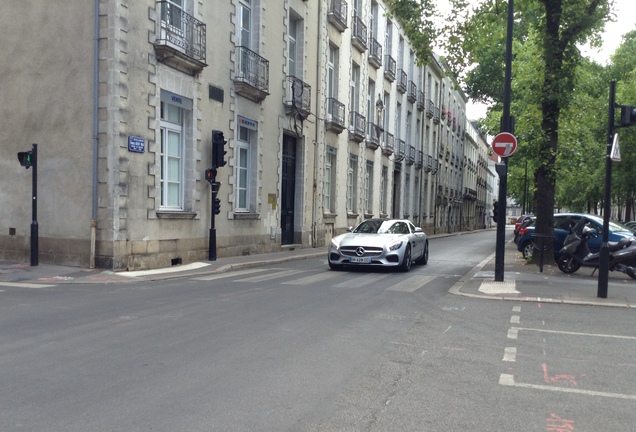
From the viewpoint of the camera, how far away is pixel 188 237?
15062mm

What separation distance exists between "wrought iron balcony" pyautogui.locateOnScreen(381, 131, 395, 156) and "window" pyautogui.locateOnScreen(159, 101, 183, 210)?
19.3 metres

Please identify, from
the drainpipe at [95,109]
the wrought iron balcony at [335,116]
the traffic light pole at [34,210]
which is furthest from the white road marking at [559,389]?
the wrought iron balcony at [335,116]

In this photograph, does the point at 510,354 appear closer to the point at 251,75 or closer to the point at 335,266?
the point at 335,266

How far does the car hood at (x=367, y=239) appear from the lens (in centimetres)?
1392

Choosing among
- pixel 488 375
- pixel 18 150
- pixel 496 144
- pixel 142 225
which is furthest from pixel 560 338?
pixel 18 150

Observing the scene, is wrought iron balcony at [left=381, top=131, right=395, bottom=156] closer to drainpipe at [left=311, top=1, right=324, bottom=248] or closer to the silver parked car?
drainpipe at [left=311, top=1, right=324, bottom=248]

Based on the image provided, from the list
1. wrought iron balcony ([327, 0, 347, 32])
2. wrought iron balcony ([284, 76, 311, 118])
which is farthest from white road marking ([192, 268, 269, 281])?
wrought iron balcony ([327, 0, 347, 32])

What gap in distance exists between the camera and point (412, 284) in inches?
464

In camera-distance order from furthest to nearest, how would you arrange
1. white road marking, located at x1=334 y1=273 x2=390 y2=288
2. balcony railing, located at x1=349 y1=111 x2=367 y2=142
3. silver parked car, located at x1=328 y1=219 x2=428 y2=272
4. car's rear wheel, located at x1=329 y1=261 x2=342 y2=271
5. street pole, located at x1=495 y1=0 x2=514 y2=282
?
balcony railing, located at x1=349 y1=111 x2=367 y2=142
car's rear wheel, located at x1=329 y1=261 x2=342 y2=271
silver parked car, located at x1=328 y1=219 x2=428 y2=272
street pole, located at x1=495 y1=0 x2=514 y2=282
white road marking, located at x1=334 y1=273 x2=390 y2=288

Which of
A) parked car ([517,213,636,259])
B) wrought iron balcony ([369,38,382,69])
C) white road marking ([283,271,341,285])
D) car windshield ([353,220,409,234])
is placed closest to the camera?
white road marking ([283,271,341,285])

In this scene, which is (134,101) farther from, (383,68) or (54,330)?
(383,68)

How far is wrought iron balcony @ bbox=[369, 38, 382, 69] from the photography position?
3020 centimetres

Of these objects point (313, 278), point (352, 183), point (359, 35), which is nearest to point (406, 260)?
point (313, 278)

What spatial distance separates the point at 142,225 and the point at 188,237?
1.89m
